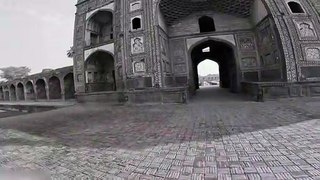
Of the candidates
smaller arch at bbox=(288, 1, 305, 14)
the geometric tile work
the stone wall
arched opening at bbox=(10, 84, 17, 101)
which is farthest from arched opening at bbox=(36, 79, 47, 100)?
the stone wall

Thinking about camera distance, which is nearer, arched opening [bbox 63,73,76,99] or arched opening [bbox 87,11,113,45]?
arched opening [bbox 87,11,113,45]

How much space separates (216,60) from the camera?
21828mm

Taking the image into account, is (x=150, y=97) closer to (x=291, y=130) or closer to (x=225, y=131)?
(x=225, y=131)

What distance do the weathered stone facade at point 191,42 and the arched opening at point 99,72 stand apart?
13 cm

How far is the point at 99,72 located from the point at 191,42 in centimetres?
945

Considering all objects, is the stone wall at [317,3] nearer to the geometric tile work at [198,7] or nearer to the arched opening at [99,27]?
the geometric tile work at [198,7]

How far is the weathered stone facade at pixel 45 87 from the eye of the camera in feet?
75.3

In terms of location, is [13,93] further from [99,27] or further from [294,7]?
[294,7]

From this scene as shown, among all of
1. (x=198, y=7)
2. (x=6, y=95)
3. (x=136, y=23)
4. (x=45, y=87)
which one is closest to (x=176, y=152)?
(x=136, y=23)

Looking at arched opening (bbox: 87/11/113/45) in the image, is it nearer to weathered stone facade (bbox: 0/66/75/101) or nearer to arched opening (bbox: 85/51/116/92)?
arched opening (bbox: 85/51/116/92)

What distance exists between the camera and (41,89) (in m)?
26.4

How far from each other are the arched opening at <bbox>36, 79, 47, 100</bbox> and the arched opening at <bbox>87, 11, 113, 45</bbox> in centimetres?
1108

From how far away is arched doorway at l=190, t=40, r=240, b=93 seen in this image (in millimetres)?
16203

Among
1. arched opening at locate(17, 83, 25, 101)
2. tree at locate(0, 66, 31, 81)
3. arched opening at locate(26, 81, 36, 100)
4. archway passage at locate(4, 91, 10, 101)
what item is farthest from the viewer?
tree at locate(0, 66, 31, 81)
